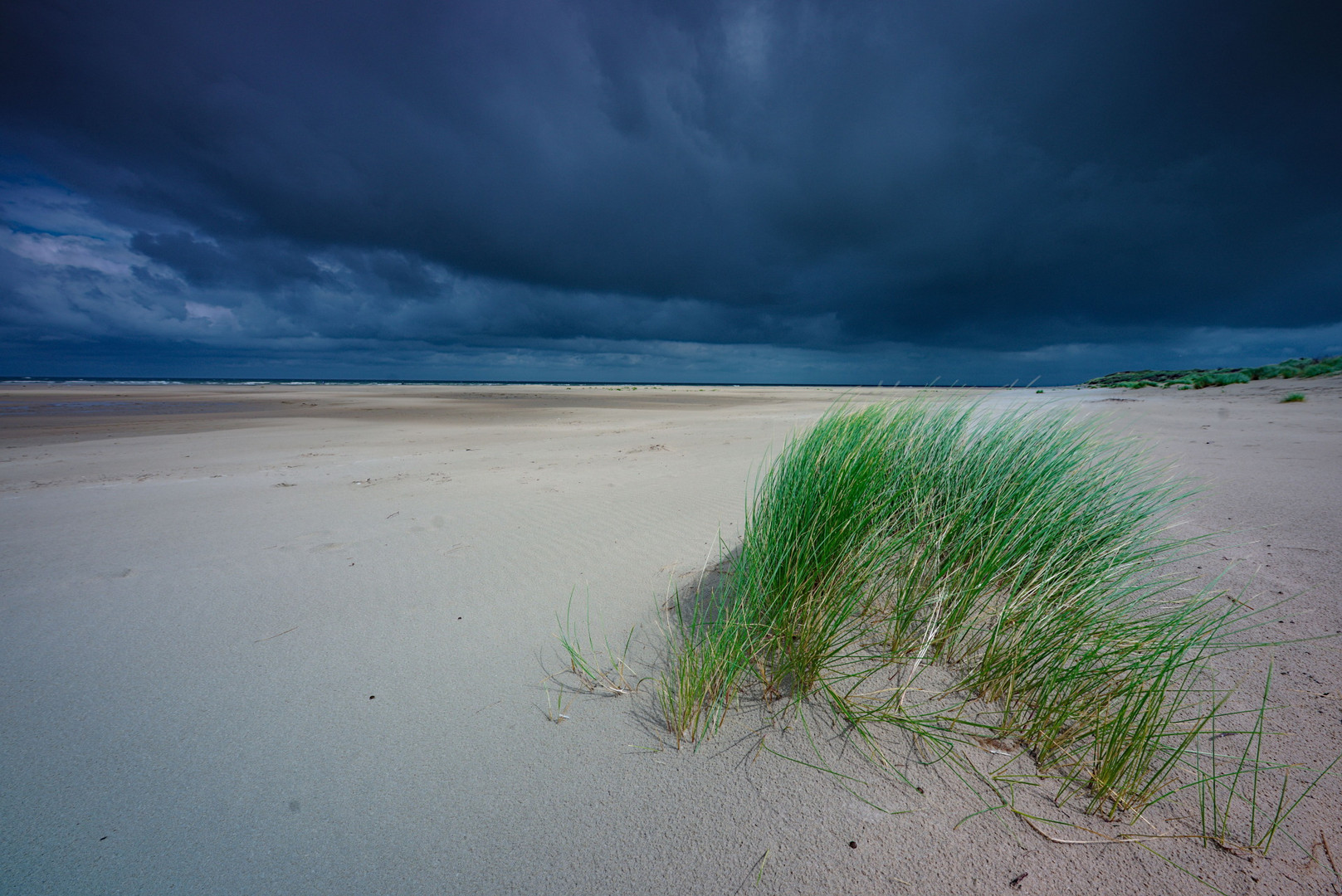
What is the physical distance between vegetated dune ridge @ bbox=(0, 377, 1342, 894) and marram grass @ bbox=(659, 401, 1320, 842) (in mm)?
156

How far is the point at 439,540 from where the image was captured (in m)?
3.98

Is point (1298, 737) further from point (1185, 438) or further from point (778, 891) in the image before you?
point (1185, 438)

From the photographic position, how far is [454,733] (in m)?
1.88

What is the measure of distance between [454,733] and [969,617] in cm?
217

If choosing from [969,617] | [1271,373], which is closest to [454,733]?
[969,617]

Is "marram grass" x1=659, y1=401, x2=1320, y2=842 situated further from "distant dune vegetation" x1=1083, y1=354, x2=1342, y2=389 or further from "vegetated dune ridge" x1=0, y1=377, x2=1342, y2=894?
"distant dune vegetation" x1=1083, y1=354, x2=1342, y2=389

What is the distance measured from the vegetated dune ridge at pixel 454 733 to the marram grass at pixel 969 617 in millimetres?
156

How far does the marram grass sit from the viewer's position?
1568 mm

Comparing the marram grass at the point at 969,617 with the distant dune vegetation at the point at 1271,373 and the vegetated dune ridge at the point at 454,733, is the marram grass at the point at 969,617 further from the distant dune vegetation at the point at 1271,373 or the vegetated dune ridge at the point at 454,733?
the distant dune vegetation at the point at 1271,373

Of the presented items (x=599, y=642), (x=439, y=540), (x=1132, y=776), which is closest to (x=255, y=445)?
(x=439, y=540)

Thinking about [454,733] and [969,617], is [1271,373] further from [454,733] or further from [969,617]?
[454,733]

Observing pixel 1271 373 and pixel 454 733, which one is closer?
pixel 454 733

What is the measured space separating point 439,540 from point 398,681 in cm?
193

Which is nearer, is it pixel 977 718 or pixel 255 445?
pixel 977 718
